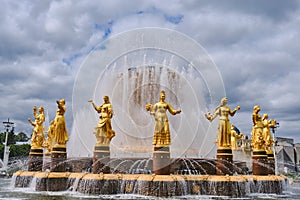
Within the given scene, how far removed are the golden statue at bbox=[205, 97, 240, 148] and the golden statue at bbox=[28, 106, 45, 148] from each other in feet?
35.1

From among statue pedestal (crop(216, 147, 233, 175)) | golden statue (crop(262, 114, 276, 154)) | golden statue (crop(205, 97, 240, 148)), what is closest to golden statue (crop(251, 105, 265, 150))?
golden statue (crop(262, 114, 276, 154))

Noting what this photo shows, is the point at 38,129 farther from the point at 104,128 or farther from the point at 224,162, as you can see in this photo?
the point at 224,162

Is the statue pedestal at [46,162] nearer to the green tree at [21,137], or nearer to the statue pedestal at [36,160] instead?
the statue pedestal at [36,160]

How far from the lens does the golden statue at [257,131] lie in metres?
19.0

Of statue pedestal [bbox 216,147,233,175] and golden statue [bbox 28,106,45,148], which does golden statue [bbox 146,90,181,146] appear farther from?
golden statue [bbox 28,106,45,148]

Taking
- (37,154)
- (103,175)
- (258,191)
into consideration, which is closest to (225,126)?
(258,191)

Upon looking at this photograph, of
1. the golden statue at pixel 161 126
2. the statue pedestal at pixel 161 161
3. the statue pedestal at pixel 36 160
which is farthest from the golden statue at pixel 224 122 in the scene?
the statue pedestal at pixel 36 160

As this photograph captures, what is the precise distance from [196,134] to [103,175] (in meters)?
8.68

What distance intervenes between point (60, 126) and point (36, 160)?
3.55 metres

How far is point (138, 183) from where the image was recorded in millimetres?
14320

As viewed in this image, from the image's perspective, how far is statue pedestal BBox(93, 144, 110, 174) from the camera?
15594 millimetres

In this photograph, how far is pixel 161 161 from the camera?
1493 centimetres

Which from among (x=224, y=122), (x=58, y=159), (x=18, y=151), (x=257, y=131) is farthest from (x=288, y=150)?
(x=58, y=159)

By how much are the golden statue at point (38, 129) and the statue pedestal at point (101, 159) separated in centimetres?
593
